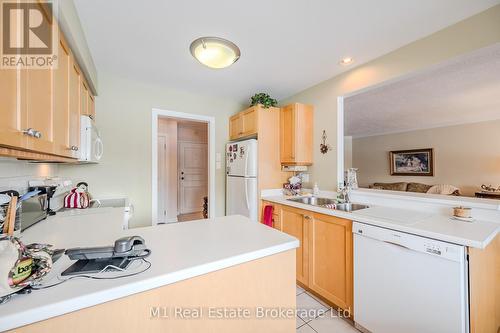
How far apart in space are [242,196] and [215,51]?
180 centimetres

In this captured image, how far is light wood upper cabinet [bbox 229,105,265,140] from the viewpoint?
271cm

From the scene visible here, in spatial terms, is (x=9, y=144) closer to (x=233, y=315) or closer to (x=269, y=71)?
(x=233, y=315)

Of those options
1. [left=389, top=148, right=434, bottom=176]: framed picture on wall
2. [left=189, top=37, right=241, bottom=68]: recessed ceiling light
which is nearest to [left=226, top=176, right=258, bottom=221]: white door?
[left=189, top=37, right=241, bottom=68]: recessed ceiling light

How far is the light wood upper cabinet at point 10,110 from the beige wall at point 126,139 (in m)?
1.89

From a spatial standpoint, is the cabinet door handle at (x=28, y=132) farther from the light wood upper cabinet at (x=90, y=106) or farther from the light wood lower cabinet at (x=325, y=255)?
the light wood lower cabinet at (x=325, y=255)

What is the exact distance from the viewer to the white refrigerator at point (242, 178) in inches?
105

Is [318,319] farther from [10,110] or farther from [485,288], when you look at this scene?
[10,110]

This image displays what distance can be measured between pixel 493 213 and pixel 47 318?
95.3 inches

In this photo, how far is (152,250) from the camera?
847 mm

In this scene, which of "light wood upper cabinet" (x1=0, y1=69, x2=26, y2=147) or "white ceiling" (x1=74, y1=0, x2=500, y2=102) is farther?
"white ceiling" (x1=74, y1=0, x2=500, y2=102)

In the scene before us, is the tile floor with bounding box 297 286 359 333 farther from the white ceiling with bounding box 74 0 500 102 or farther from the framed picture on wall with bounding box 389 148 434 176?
the framed picture on wall with bounding box 389 148 434 176

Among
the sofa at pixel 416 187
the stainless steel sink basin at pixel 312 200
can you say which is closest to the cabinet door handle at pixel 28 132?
the stainless steel sink basin at pixel 312 200

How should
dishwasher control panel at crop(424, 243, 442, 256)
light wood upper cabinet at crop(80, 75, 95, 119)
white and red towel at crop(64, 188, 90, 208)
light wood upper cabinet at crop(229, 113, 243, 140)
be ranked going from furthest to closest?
light wood upper cabinet at crop(229, 113, 243, 140) < white and red towel at crop(64, 188, 90, 208) < light wood upper cabinet at crop(80, 75, 95, 119) < dishwasher control panel at crop(424, 243, 442, 256)

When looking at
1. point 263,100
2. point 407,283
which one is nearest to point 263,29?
point 263,100
